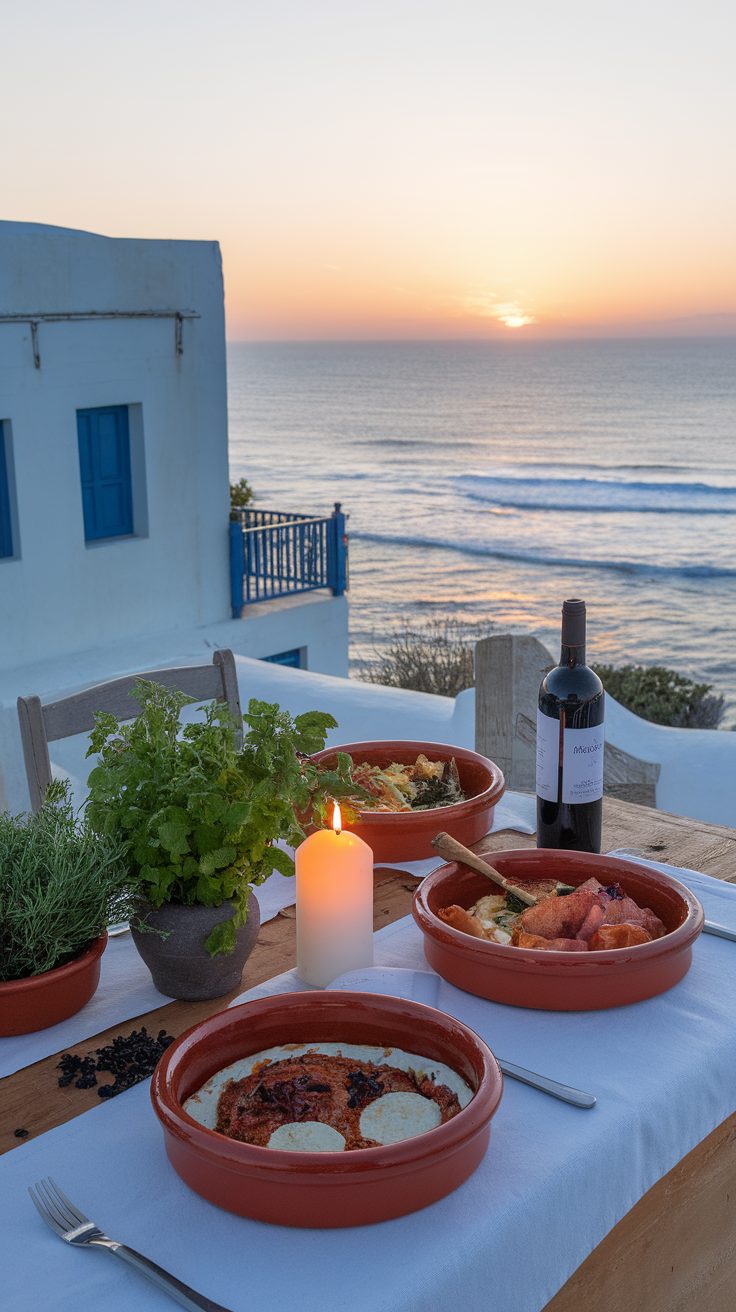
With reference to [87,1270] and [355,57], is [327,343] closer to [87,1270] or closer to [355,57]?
[355,57]

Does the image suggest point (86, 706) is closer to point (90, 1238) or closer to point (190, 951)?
point (190, 951)

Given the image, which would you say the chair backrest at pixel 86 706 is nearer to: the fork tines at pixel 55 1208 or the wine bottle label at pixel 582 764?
the wine bottle label at pixel 582 764

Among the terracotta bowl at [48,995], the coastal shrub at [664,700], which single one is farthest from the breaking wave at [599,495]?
the terracotta bowl at [48,995]

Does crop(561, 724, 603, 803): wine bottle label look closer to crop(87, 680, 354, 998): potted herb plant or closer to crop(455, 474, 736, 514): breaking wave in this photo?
crop(87, 680, 354, 998): potted herb plant

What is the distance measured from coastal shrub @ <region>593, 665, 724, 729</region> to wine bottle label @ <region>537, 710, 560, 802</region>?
8877 mm

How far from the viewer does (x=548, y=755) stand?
1.65 metres

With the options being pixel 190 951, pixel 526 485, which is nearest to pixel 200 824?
pixel 190 951

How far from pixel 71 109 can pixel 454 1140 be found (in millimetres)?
17179

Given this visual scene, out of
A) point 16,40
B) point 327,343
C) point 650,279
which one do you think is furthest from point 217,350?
point 327,343

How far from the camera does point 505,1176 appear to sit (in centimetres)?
106

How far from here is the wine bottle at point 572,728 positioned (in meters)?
1.62

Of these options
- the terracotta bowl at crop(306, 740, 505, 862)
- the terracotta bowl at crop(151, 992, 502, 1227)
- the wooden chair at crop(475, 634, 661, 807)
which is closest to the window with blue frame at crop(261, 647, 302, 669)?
the wooden chair at crop(475, 634, 661, 807)

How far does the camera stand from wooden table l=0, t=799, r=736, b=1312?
1.19m

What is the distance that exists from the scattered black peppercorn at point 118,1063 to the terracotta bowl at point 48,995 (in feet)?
0.19
